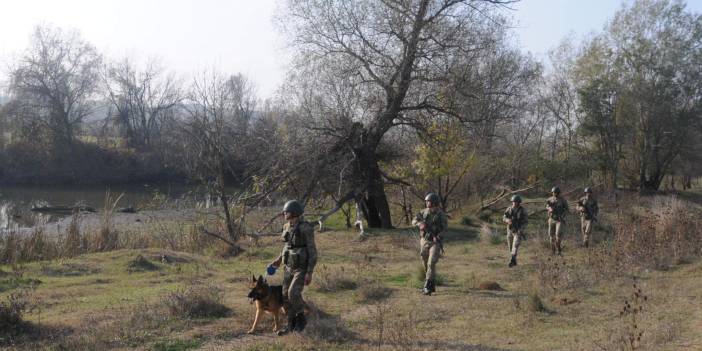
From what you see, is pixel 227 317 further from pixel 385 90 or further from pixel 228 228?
pixel 385 90

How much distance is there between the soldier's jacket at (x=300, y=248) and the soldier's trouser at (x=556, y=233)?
9.09 meters

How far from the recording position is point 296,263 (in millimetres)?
7594

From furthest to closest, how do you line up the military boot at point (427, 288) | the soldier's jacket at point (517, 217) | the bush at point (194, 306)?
the soldier's jacket at point (517, 217), the military boot at point (427, 288), the bush at point (194, 306)

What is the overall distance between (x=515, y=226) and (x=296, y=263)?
7462 mm

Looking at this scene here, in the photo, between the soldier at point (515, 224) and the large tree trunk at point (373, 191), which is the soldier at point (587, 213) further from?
the large tree trunk at point (373, 191)

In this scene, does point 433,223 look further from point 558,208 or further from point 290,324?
point 558,208

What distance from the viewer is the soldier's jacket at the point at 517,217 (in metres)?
13.5

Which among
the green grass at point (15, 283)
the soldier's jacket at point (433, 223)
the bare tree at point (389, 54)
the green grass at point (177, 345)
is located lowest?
the green grass at point (177, 345)

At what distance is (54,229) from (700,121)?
120 feet

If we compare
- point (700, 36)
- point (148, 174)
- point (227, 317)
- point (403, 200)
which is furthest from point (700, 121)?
point (148, 174)

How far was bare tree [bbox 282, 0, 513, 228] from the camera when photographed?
60.4ft

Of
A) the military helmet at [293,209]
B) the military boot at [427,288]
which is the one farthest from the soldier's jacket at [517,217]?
the military helmet at [293,209]

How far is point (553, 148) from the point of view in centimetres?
3825

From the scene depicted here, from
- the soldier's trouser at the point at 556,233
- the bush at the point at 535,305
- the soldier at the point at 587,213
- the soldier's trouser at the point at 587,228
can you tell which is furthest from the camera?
the soldier at the point at 587,213
